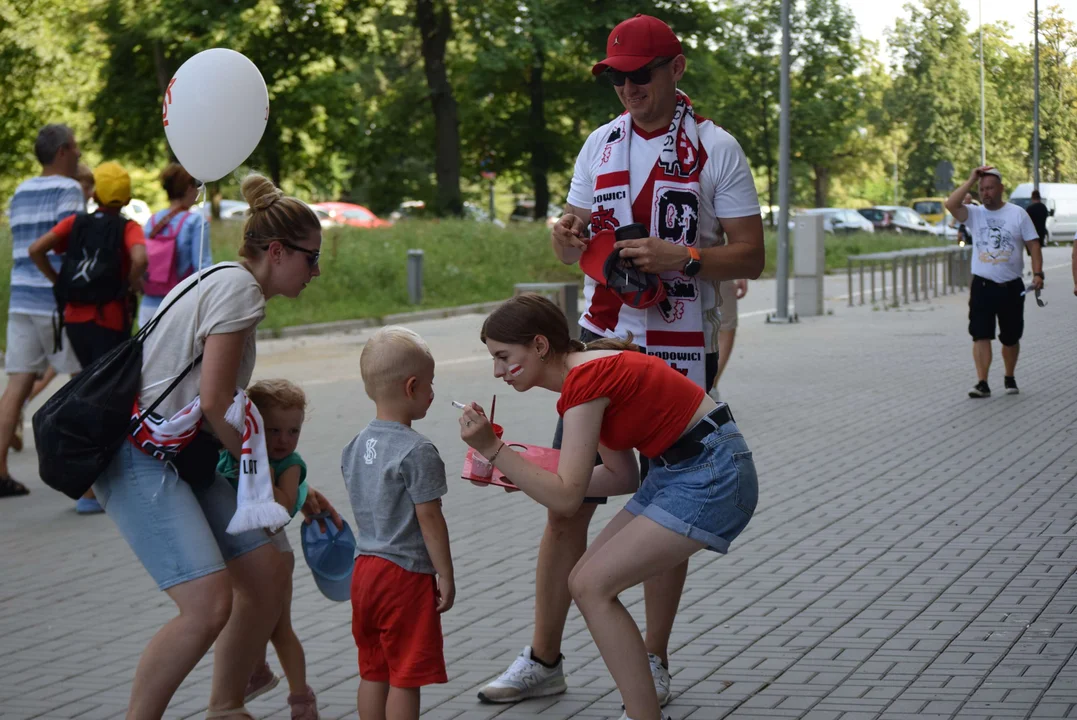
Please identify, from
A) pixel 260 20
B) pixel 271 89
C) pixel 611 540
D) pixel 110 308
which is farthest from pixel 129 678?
pixel 271 89

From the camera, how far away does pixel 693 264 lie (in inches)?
171

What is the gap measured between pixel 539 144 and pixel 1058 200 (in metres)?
32.6

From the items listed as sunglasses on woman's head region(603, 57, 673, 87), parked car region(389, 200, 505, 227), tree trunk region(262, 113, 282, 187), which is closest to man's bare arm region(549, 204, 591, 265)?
sunglasses on woman's head region(603, 57, 673, 87)

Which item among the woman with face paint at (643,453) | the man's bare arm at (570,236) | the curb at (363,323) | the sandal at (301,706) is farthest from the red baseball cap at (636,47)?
the curb at (363,323)

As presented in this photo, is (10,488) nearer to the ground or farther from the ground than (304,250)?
nearer to the ground

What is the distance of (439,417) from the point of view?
38.1 ft

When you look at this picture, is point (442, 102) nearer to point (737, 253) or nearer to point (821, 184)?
point (821, 184)

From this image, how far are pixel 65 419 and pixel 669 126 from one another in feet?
6.46

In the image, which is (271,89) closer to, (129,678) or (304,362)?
(304,362)

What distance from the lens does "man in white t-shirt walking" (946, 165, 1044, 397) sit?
39.3 feet

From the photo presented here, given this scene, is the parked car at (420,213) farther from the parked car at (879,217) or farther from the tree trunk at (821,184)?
the tree trunk at (821,184)

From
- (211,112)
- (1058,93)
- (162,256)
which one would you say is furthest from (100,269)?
(1058,93)

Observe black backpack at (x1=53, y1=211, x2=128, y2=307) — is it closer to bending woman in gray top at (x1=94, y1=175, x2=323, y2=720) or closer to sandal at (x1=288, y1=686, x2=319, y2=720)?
sandal at (x1=288, y1=686, x2=319, y2=720)

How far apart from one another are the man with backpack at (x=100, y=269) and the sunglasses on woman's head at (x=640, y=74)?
4091 mm
